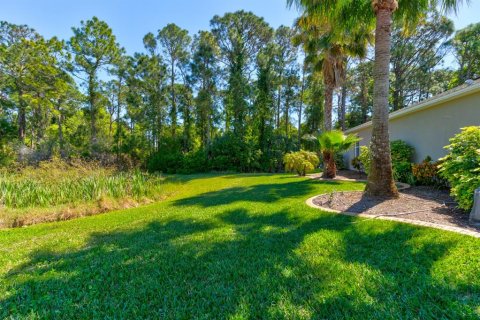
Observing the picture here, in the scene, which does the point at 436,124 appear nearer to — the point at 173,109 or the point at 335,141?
the point at 335,141

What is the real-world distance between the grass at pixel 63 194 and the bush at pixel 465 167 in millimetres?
8627

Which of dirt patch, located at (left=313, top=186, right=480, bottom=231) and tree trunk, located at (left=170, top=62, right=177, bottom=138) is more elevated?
tree trunk, located at (left=170, top=62, right=177, bottom=138)

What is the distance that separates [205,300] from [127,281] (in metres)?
0.99

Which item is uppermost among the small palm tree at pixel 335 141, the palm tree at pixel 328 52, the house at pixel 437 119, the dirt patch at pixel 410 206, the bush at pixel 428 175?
the palm tree at pixel 328 52

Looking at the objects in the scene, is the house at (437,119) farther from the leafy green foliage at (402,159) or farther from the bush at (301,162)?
the bush at (301,162)

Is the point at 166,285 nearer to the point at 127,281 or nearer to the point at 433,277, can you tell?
the point at 127,281

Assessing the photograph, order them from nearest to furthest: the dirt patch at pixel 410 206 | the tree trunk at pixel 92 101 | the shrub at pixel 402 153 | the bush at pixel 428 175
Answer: the dirt patch at pixel 410 206, the bush at pixel 428 175, the shrub at pixel 402 153, the tree trunk at pixel 92 101

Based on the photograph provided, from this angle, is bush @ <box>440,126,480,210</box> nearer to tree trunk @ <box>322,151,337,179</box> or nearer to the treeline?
tree trunk @ <box>322,151,337,179</box>

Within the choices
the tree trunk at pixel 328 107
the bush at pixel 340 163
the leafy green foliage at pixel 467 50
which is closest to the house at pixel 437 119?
the tree trunk at pixel 328 107

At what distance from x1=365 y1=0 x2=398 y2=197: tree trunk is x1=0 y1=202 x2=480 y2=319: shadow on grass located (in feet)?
7.22

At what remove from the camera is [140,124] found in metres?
26.5

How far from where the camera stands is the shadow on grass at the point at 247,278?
213 centimetres

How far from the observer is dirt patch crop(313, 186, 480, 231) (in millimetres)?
4441

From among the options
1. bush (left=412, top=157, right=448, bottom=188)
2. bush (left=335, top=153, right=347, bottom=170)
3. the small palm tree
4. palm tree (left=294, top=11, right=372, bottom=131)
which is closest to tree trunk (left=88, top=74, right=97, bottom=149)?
palm tree (left=294, top=11, right=372, bottom=131)
